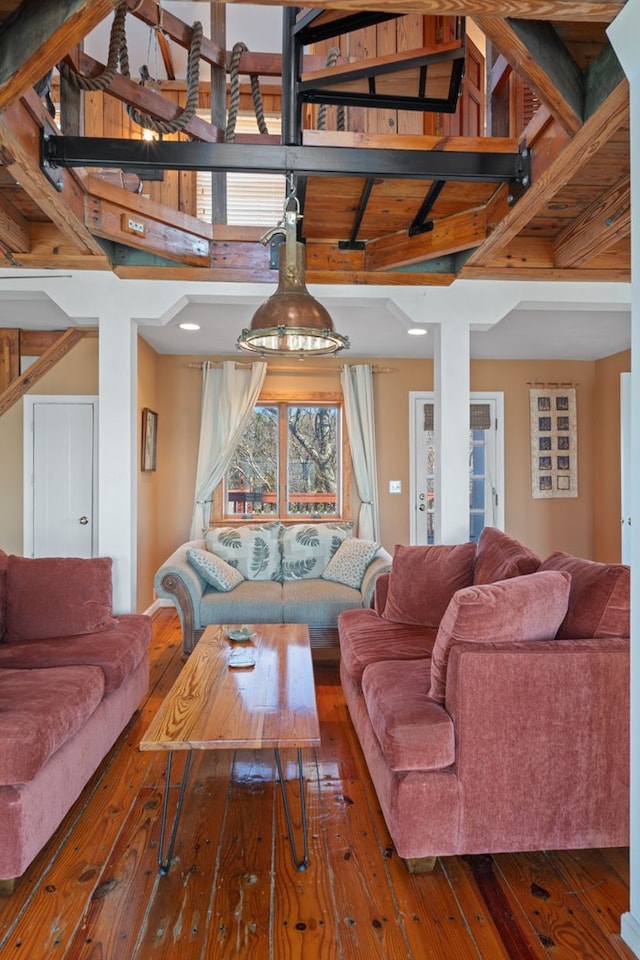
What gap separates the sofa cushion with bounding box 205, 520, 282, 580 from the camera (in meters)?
4.54

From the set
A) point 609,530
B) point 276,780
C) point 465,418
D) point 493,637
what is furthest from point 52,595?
point 609,530

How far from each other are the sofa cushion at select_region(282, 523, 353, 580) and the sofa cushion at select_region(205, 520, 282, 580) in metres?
0.08

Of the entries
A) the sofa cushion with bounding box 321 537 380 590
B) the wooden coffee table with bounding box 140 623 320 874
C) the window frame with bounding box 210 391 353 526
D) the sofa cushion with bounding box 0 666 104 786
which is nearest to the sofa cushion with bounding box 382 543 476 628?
the wooden coffee table with bounding box 140 623 320 874

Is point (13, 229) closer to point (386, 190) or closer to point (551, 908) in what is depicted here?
point (386, 190)

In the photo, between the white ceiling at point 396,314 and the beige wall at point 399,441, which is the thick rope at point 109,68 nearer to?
the white ceiling at point 396,314

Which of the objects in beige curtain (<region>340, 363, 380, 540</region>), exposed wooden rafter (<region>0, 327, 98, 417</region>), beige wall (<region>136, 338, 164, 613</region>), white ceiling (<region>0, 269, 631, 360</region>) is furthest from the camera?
beige curtain (<region>340, 363, 380, 540</region>)

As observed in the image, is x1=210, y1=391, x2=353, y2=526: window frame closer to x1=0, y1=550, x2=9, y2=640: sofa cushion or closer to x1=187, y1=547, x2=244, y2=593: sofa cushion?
x1=187, y1=547, x2=244, y2=593: sofa cushion

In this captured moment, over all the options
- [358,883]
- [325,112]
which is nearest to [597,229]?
[325,112]

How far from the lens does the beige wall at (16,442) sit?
5.41 metres

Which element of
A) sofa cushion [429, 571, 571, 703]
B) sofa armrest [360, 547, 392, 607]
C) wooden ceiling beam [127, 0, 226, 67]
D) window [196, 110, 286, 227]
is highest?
window [196, 110, 286, 227]

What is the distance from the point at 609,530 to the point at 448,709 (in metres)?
4.66

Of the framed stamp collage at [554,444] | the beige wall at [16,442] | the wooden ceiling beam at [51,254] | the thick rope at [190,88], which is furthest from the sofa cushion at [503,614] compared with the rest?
the beige wall at [16,442]

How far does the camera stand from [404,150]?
7.84 ft

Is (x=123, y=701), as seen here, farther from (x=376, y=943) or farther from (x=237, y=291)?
(x=237, y=291)
